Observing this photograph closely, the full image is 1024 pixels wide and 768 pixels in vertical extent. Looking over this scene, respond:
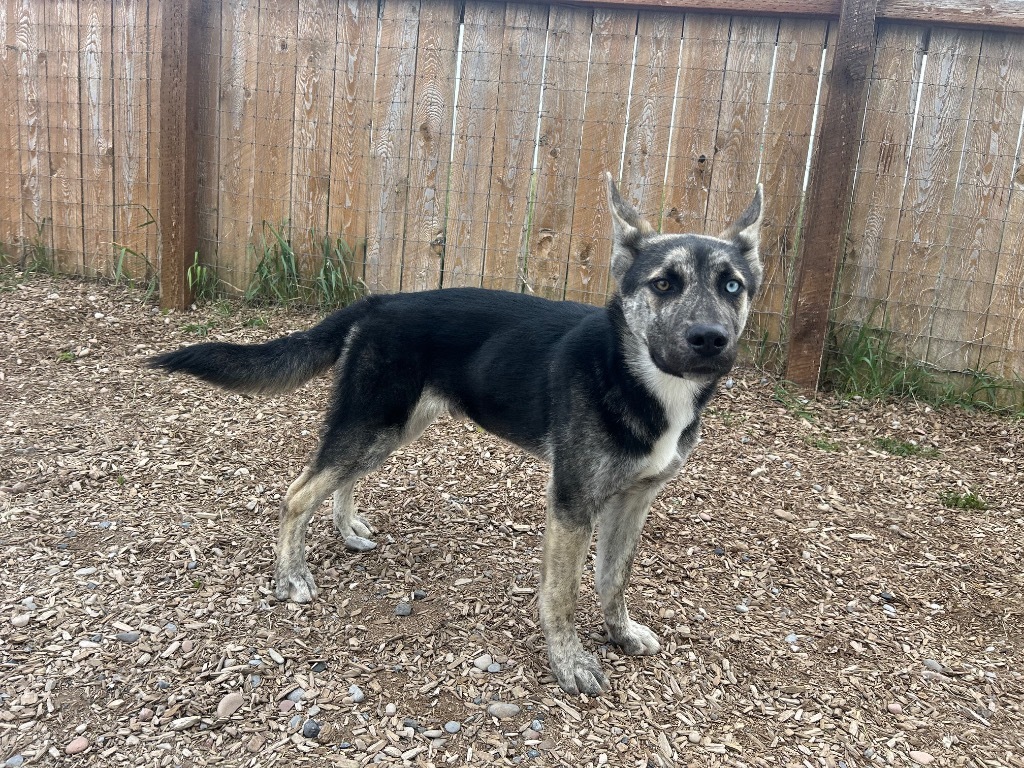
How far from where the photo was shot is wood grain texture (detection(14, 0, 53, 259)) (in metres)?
7.33

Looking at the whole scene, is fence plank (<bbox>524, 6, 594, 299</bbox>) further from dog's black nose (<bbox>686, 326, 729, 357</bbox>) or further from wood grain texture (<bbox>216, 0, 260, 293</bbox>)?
dog's black nose (<bbox>686, 326, 729, 357</bbox>)

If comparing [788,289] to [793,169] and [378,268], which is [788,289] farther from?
[378,268]

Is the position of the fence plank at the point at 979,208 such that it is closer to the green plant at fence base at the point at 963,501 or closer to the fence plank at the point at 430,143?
the green plant at fence base at the point at 963,501

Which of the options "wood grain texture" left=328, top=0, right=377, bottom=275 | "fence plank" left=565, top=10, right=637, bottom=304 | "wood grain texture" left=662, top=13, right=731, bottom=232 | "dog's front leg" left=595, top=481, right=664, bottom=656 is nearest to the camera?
"dog's front leg" left=595, top=481, right=664, bottom=656

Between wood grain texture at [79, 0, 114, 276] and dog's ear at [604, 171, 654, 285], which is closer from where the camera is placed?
dog's ear at [604, 171, 654, 285]

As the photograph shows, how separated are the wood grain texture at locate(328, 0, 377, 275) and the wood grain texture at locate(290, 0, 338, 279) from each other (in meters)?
0.06

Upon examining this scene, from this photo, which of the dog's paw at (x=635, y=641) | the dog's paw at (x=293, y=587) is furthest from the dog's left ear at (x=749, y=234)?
the dog's paw at (x=293, y=587)

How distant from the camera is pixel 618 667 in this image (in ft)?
10.9

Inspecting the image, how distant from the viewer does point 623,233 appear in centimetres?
327

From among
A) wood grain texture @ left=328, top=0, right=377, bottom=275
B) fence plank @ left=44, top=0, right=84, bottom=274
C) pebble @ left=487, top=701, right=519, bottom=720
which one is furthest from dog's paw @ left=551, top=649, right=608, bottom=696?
fence plank @ left=44, top=0, right=84, bottom=274

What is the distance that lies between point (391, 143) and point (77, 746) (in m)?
5.16

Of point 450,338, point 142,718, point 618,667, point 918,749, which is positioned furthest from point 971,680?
point 142,718

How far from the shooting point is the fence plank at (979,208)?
5688 mm

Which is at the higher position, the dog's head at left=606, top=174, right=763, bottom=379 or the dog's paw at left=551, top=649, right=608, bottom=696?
the dog's head at left=606, top=174, right=763, bottom=379
